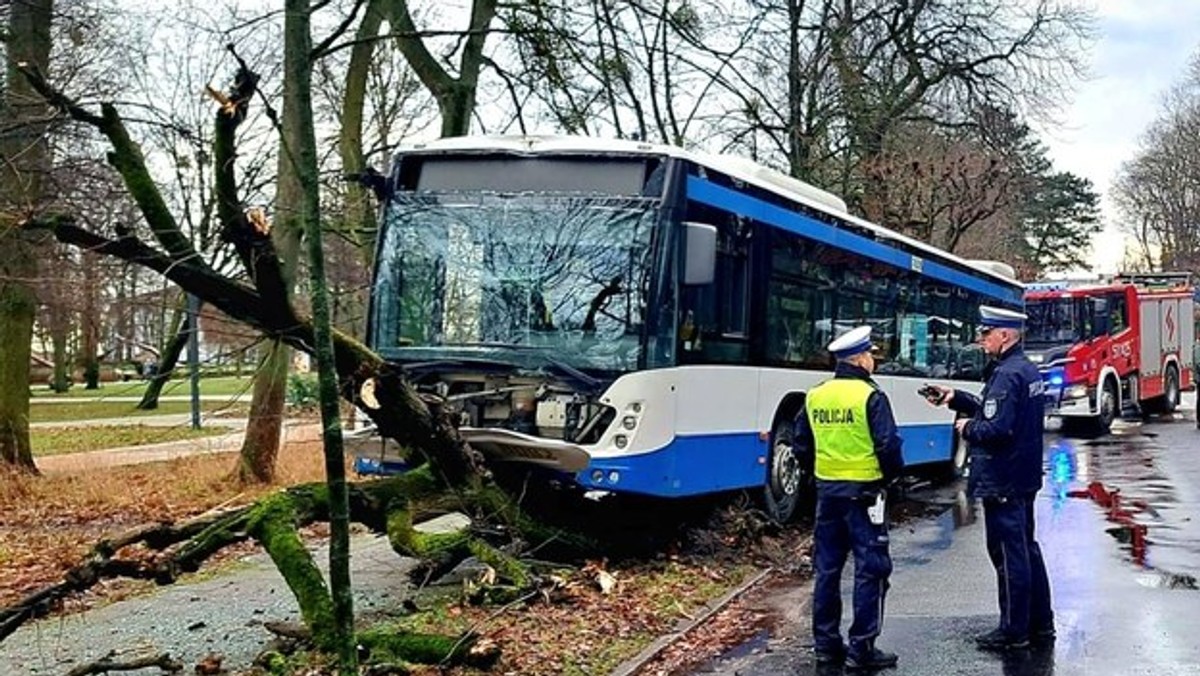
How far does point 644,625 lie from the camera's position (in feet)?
26.8

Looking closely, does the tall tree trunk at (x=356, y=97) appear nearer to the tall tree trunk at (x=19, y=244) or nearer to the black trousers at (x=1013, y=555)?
the tall tree trunk at (x=19, y=244)

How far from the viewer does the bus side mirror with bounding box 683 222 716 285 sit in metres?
9.80

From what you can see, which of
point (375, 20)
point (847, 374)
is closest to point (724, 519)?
point (847, 374)

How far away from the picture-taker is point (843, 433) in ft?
24.0

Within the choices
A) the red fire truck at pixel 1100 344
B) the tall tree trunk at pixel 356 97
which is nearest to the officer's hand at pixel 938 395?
the tall tree trunk at pixel 356 97

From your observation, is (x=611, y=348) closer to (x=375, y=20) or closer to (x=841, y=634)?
(x=841, y=634)

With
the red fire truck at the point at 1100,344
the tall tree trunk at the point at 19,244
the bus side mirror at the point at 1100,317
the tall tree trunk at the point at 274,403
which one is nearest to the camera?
the tall tree trunk at the point at 19,244

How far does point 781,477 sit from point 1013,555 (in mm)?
4694

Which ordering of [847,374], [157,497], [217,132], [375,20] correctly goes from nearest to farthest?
1. [217,132]
2. [847,374]
3. [157,497]
4. [375,20]

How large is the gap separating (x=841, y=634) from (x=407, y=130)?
80.1 ft

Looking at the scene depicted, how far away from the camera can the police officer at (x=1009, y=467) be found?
7.34 metres

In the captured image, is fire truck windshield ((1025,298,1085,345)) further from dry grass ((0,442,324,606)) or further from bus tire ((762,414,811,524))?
bus tire ((762,414,811,524))

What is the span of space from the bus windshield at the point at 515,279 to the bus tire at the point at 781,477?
276cm

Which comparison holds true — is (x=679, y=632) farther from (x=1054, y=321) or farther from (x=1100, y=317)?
(x=1100, y=317)
